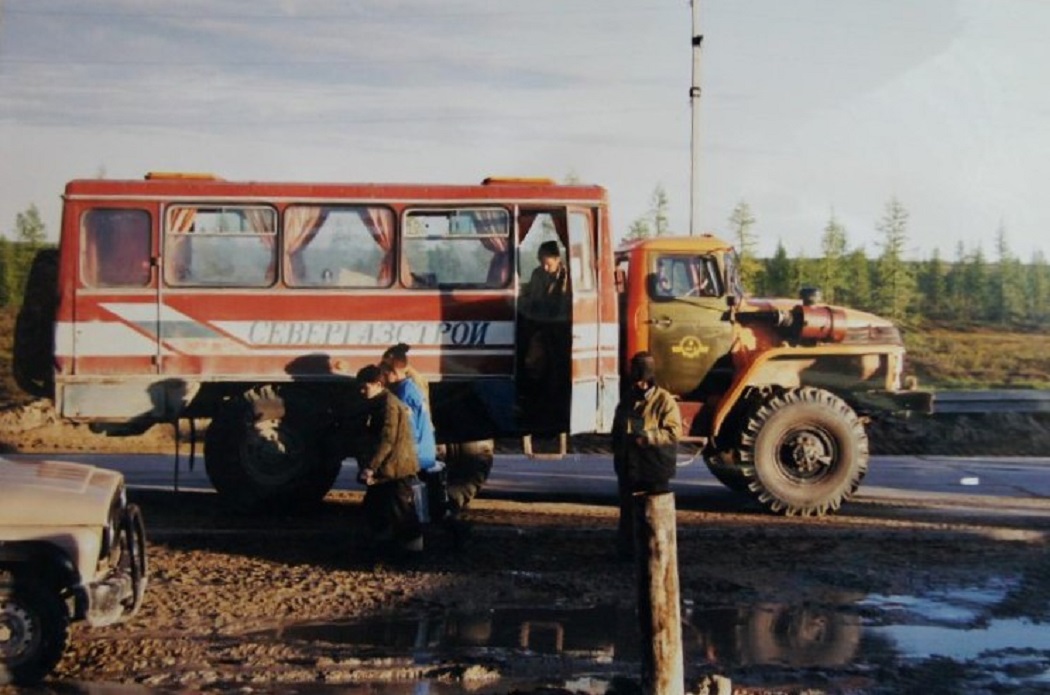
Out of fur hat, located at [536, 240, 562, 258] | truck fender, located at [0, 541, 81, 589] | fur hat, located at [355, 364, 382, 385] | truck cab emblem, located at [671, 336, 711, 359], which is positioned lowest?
truck fender, located at [0, 541, 81, 589]

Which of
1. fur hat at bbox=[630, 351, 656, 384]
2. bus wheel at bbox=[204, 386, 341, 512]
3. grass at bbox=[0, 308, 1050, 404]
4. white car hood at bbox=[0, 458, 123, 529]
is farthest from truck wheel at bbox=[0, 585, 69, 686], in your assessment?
grass at bbox=[0, 308, 1050, 404]

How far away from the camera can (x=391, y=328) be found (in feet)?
45.8

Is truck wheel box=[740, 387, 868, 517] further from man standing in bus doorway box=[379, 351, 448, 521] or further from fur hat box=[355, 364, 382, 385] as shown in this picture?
fur hat box=[355, 364, 382, 385]

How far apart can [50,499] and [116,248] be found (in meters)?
6.67

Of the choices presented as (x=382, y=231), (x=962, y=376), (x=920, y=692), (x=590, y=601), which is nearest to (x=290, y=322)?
(x=382, y=231)

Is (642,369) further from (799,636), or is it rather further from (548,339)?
(548,339)

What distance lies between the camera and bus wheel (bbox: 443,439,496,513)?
1445 centimetres

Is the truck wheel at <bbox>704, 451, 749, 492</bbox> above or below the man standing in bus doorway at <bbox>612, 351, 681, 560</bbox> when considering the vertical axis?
below

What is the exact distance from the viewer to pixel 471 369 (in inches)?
551

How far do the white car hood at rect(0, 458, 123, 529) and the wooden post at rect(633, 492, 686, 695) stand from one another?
2912mm

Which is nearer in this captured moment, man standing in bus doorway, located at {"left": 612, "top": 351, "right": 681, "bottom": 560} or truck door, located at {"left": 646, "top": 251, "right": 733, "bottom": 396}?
man standing in bus doorway, located at {"left": 612, "top": 351, "right": 681, "bottom": 560}

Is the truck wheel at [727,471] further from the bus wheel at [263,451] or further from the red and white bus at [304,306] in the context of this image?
the bus wheel at [263,451]

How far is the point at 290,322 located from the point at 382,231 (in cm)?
129

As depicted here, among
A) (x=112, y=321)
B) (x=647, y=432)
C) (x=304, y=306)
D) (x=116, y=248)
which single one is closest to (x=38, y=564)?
(x=647, y=432)
